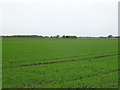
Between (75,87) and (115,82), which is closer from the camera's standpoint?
(75,87)

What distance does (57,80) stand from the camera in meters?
10.7

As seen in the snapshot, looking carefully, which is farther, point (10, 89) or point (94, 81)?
point (94, 81)

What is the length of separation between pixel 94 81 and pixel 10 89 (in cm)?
520

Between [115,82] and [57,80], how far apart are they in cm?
374

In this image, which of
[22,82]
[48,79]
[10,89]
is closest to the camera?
[10,89]

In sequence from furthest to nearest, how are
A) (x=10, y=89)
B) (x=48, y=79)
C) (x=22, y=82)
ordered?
(x=48, y=79) → (x=22, y=82) → (x=10, y=89)

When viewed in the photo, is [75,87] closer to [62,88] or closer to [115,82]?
[62,88]

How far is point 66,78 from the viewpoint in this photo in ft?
36.7

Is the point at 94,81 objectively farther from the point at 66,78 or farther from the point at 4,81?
the point at 4,81

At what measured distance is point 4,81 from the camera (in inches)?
410

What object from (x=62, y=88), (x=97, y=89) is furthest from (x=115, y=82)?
(x=62, y=88)

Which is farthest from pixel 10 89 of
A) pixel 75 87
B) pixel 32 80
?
pixel 75 87

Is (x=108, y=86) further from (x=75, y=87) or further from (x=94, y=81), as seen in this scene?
(x=75, y=87)

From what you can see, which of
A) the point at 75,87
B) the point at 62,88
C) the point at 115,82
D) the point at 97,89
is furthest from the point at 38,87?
the point at 115,82
